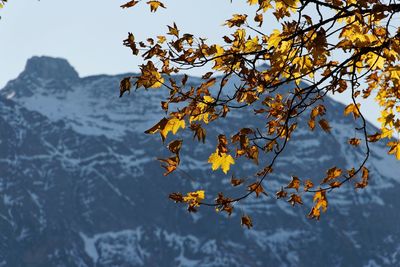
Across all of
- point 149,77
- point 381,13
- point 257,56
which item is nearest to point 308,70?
point 257,56

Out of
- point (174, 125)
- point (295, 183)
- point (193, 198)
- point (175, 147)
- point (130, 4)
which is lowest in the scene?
point (193, 198)

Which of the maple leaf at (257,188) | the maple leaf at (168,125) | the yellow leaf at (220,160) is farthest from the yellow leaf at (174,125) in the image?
the maple leaf at (257,188)

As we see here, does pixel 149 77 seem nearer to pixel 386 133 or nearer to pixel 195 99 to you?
pixel 195 99

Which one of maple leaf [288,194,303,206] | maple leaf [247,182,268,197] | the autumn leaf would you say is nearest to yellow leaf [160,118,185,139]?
the autumn leaf

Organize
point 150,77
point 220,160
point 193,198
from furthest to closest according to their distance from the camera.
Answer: point 193,198 < point 220,160 < point 150,77

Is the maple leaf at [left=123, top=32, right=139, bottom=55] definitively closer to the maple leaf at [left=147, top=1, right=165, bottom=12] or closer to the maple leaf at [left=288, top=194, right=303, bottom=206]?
the maple leaf at [left=147, top=1, right=165, bottom=12]

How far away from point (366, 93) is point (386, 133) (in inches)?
20.5

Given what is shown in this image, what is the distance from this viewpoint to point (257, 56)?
682 cm

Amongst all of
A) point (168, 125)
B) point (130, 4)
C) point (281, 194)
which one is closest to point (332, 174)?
point (281, 194)

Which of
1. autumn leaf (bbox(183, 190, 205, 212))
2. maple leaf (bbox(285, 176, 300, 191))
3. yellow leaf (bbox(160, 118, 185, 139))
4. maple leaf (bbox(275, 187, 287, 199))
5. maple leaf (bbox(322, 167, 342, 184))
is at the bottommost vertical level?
autumn leaf (bbox(183, 190, 205, 212))

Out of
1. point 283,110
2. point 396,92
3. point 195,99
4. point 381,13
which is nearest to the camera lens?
point 381,13

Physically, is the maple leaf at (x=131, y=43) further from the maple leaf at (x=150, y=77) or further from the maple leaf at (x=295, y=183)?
the maple leaf at (x=295, y=183)

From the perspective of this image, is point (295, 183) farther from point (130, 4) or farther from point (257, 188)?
point (130, 4)

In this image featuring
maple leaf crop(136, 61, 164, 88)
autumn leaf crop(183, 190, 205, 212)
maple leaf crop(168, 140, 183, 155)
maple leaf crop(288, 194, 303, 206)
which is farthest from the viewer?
maple leaf crop(288, 194, 303, 206)
